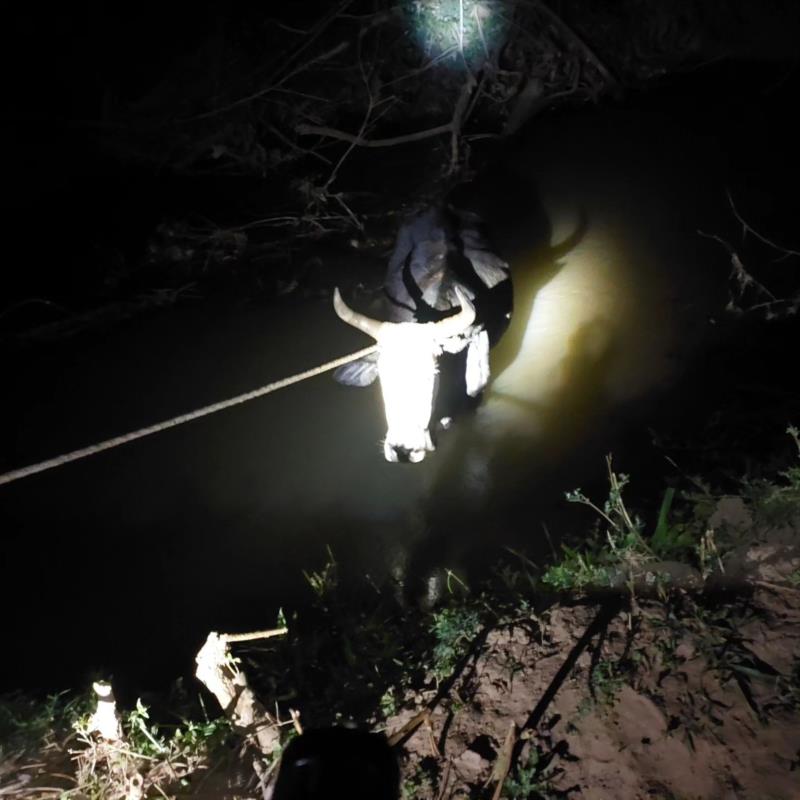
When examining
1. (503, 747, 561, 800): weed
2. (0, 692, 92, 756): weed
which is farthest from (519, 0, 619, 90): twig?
(0, 692, 92, 756): weed

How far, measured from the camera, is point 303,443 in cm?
622

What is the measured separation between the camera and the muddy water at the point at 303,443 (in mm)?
5047

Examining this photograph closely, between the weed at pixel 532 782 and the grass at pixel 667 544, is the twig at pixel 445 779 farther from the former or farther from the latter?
the grass at pixel 667 544

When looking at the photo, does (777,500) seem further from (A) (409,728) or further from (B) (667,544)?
(A) (409,728)

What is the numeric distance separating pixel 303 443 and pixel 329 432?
0.98 ft

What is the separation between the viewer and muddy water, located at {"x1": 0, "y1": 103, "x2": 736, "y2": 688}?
5.05 m

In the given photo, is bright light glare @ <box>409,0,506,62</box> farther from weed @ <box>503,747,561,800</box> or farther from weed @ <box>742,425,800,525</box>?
weed @ <box>503,747,561,800</box>

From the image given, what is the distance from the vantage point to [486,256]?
6.51 m

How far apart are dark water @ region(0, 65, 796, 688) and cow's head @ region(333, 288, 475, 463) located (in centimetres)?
73

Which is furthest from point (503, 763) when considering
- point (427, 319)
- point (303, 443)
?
point (303, 443)

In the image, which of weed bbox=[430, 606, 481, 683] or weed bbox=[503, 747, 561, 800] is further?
weed bbox=[430, 606, 481, 683]

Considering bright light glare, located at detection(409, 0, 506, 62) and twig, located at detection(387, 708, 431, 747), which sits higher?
bright light glare, located at detection(409, 0, 506, 62)

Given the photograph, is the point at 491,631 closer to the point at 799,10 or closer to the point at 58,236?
the point at 58,236

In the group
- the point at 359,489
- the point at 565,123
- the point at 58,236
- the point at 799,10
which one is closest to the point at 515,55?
the point at 565,123
